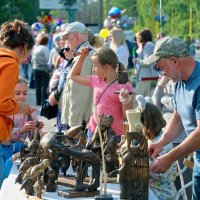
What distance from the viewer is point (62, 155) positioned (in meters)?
5.18

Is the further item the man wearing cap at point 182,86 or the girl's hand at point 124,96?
the girl's hand at point 124,96

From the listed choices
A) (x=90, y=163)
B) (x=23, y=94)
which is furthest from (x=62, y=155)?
(x=23, y=94)

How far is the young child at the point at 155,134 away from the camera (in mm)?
5809

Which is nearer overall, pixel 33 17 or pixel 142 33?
pixel 142 33

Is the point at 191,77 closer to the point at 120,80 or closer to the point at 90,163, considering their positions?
the point at 90,163

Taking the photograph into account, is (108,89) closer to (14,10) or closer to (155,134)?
(155,134)

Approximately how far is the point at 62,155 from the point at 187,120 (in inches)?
31.3

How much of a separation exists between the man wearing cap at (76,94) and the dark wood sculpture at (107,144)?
9.71 ft

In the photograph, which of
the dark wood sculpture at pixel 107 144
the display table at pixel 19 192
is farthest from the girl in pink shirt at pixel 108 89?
the display table at pixel 19 192

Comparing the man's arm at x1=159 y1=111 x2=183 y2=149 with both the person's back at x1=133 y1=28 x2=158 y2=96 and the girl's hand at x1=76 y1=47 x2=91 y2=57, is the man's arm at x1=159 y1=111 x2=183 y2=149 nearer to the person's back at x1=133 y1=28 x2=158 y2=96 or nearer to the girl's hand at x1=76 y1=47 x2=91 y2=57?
the girl's hand at x1=76 y1=47 x2=91 y2=57

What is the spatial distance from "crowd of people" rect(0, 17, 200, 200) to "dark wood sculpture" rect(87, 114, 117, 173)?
0.80 ft

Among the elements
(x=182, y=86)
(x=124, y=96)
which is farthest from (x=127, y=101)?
(x=182, y=86)

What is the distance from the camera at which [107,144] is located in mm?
5367

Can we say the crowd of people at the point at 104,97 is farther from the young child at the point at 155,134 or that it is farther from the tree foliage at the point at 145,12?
the tree foliage at the point at 145,12
